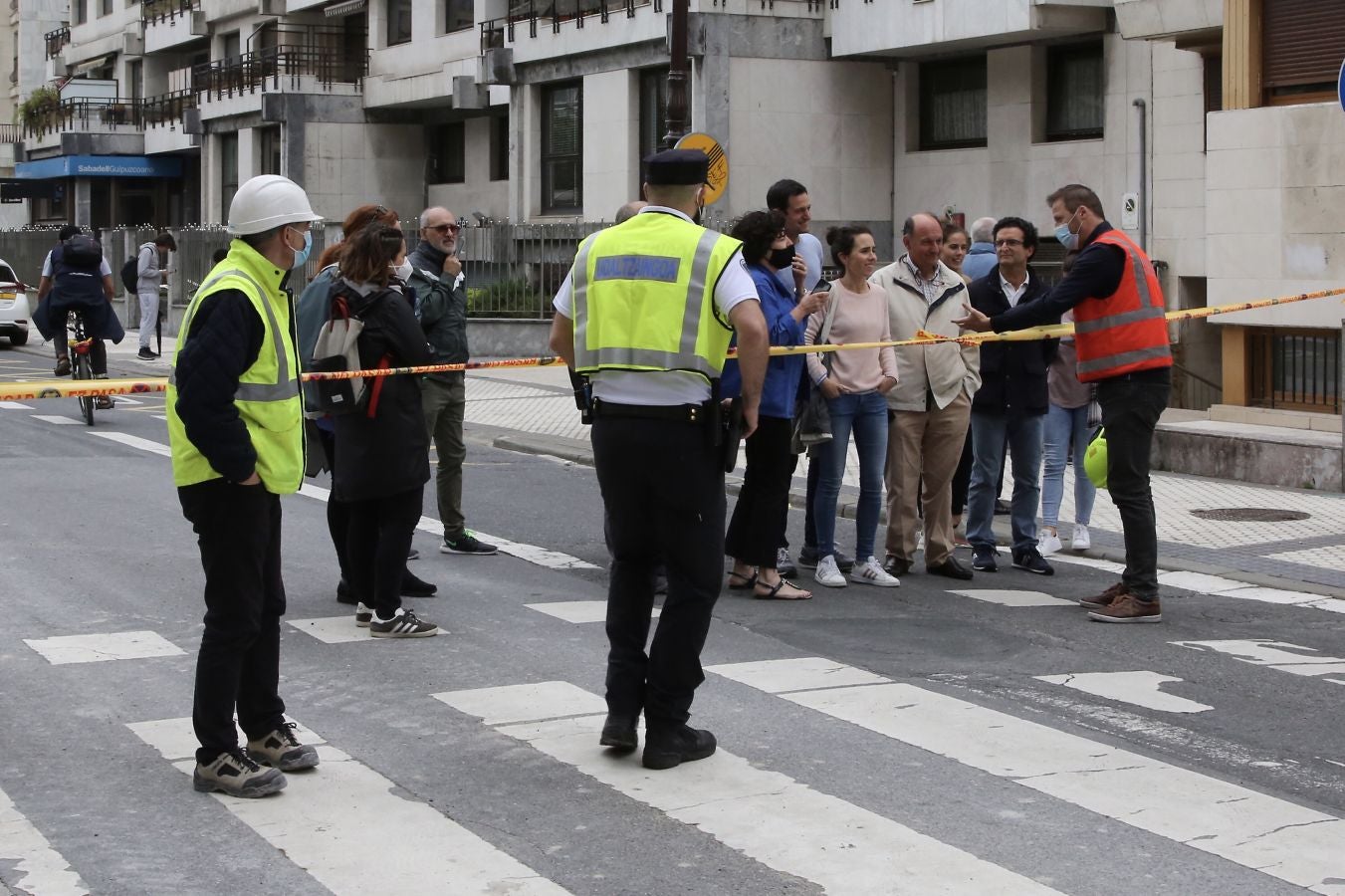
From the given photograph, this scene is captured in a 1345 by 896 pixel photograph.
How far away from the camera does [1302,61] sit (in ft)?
54.9

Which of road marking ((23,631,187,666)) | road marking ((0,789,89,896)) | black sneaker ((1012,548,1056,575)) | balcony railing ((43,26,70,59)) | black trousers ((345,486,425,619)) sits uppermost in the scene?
balcony railing ((43,26,70,59))

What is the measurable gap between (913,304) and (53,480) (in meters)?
6.88

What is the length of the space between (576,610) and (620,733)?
284 cm

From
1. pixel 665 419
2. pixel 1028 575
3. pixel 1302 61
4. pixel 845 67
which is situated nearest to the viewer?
pixel 665 419

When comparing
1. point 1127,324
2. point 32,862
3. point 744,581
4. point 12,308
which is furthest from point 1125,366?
point 12,308

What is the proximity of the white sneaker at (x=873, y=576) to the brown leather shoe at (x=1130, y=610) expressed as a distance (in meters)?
1.30

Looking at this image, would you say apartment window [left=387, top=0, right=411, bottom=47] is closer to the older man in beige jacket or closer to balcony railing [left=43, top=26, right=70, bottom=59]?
balcony railing [left=43, top=26, right=70, bottom=59]

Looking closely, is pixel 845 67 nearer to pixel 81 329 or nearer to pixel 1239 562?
pixel 81 329

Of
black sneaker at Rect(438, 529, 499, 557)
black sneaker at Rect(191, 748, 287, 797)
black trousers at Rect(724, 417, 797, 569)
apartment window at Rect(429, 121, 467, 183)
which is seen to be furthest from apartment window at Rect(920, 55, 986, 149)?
black sneaker at Rect(191, 748, 287, 797)

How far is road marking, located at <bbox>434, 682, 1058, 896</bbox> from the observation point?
17.0ft

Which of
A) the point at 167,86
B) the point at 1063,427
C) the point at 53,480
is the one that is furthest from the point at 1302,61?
the point at 167,86

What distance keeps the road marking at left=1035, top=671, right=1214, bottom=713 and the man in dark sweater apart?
281 centimetres

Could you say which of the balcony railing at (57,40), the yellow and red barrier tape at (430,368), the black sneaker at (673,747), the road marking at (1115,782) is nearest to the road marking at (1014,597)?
the yellow and red barrier tape at (430,368)

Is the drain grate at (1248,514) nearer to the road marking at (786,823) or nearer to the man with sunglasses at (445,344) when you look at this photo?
the man with sunglasses at (445,344)
